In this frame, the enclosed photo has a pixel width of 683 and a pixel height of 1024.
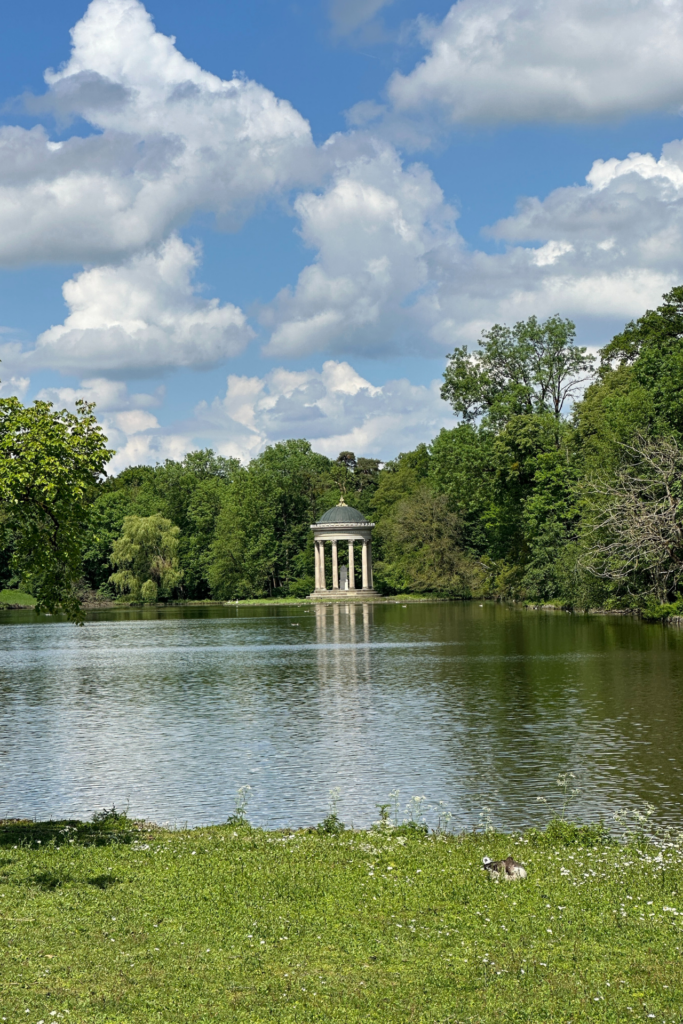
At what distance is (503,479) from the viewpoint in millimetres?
72938

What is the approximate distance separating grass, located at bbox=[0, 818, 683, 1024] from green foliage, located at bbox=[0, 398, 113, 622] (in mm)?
3533

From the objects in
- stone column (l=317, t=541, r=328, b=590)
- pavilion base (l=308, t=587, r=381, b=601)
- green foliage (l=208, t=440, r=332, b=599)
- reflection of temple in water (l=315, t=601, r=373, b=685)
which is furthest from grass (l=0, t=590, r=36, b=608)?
reflection of temple in water (l=315, t=601, r=373, b=685)

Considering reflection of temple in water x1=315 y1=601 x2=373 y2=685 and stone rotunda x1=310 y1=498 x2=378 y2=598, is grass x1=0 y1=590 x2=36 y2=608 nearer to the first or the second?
stone rotunda x1=310 y1=498 x2=378 y2=598

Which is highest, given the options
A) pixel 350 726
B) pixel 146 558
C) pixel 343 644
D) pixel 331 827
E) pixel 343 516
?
pixel 343 516

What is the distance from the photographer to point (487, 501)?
7638cm

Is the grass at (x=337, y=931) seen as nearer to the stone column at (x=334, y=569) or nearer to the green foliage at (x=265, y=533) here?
the stone column at (x=334, y=569)

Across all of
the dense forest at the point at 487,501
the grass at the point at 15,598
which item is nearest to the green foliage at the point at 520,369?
the dense forest at the point at 487,501

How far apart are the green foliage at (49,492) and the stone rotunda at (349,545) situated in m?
80.6

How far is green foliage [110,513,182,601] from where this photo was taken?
314 ft

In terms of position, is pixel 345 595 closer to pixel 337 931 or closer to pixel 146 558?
pixel 146 558

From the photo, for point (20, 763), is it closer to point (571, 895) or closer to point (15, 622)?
point (571, 895)

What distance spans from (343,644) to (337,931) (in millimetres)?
37378

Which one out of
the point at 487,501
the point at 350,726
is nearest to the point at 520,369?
the point at 487,501

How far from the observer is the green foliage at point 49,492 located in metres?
12.7
